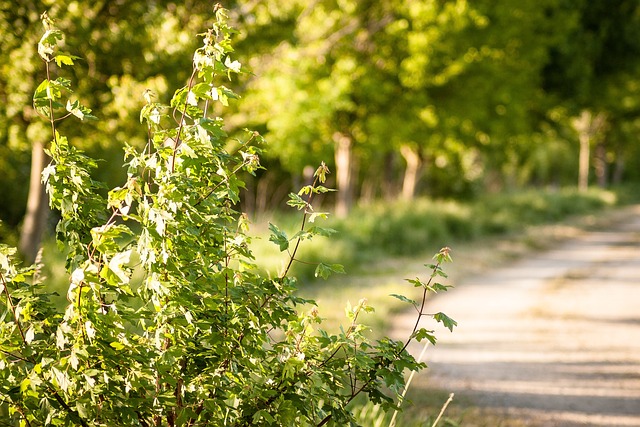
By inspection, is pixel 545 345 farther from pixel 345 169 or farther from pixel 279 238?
pixel 345 169

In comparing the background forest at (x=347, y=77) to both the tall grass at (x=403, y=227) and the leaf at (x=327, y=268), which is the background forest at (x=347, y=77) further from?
the tall grass at (x=403, y=227)

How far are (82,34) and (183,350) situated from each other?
596 centimetres

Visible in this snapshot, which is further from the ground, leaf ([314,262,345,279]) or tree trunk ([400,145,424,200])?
tree trunk ([400,145,424,200])

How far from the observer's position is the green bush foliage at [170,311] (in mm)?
2361

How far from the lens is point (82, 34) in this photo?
753cm

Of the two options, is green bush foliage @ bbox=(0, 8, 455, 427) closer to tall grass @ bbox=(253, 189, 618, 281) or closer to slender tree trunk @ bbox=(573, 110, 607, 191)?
tall grass @ bbox=(253, 189, 618, 281)

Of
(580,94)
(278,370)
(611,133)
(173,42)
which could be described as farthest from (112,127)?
(611,133)

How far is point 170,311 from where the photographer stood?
239 cm

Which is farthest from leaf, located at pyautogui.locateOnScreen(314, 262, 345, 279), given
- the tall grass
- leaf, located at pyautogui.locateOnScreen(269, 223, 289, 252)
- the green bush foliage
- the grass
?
the tall grass

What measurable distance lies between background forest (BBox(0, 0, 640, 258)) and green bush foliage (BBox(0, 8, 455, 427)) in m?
0.31

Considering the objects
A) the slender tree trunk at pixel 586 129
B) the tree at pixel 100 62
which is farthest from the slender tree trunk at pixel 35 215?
the slender tree trunk at pixel 586 129

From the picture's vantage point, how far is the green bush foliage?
93.0 inches

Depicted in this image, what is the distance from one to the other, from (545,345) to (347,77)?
31.0ft

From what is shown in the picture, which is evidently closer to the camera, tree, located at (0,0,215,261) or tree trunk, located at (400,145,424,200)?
tree, located at (0,0,215,261)
